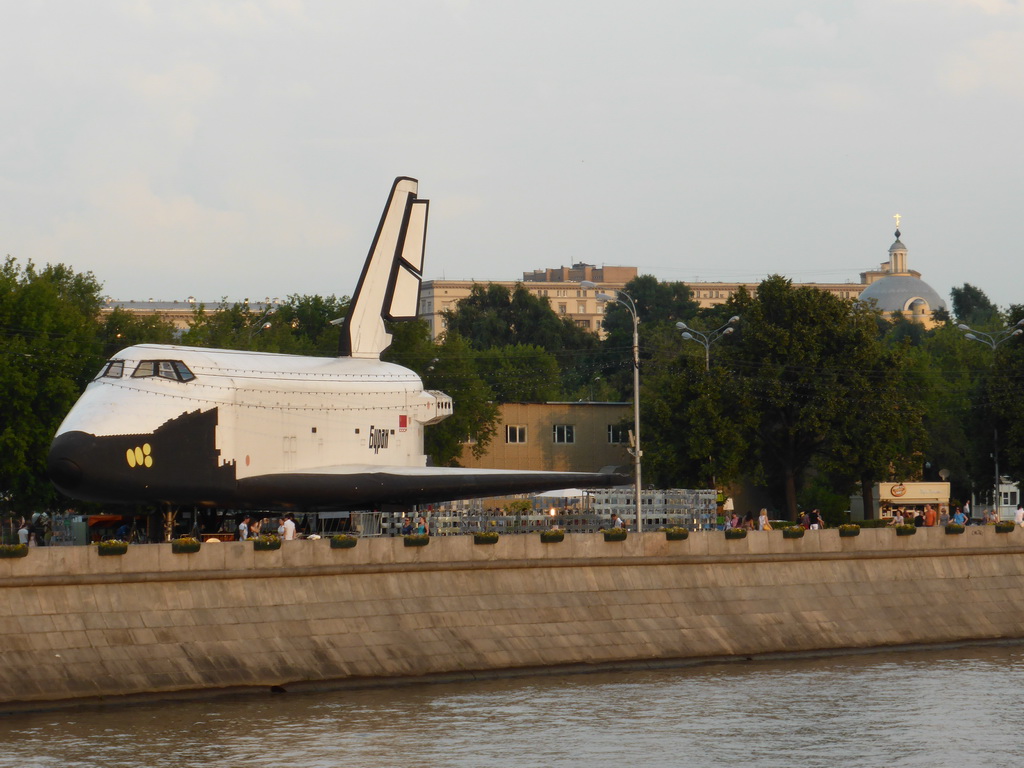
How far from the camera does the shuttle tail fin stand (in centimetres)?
4556

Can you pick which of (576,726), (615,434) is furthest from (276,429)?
(615,434)

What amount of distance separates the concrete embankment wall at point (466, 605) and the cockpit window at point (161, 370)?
305 inches

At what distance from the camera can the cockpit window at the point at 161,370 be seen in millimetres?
38156

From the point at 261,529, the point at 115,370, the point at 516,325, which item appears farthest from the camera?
the point at 516,325

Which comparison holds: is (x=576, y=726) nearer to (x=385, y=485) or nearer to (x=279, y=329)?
(x=385, y=485)

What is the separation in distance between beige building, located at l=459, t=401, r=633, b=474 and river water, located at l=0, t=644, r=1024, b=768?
153 ft

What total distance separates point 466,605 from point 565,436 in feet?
154

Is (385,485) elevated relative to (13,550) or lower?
elevated

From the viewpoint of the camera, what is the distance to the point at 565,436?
80750mm

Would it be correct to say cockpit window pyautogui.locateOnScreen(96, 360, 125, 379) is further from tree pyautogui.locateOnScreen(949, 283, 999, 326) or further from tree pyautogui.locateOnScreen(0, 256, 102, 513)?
tree pyautogui.locateOnScreen(949, 283, 999, 326)

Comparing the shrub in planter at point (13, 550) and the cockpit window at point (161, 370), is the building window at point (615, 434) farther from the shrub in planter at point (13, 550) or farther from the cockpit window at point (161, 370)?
the shrub in planter at point (13, 550)

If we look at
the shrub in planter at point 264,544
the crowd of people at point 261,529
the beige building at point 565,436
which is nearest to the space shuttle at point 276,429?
the crowd of people at point 261,529

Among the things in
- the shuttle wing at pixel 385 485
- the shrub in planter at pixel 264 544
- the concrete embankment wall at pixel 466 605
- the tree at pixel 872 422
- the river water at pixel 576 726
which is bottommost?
the river water at pixel 576 726

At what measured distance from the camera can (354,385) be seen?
4231cm
